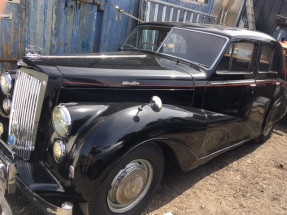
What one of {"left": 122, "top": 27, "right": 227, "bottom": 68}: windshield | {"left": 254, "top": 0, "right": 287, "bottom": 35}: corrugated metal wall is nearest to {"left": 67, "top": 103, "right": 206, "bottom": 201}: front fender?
{"left": 122, "top": 27, "right": 227, "bottom": 68}: windshield

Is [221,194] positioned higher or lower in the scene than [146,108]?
lower

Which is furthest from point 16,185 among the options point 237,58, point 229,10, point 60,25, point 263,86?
point 229,10

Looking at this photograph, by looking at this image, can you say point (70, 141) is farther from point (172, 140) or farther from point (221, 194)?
point (221, 194)

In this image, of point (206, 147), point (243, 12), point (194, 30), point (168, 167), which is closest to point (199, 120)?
point (206, 147)

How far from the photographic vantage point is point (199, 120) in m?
2.78

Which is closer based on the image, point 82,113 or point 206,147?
point 82,113

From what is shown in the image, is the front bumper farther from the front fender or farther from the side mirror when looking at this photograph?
the side mirror

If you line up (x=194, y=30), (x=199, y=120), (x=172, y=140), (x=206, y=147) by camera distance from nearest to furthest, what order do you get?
(x=172, y=140) → (x=199, y=120) → (x=206, y=147) → (x=194, y=30)

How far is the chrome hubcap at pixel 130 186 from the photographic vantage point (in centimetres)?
226

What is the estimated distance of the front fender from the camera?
198 cm

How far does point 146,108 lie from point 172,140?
39cm

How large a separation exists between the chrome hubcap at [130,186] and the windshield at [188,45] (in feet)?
4.49

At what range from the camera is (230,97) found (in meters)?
3.28

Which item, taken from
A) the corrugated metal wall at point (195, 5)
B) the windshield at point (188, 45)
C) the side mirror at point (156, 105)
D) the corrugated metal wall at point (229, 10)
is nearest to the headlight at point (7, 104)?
the side mirror at point (156, 105)
